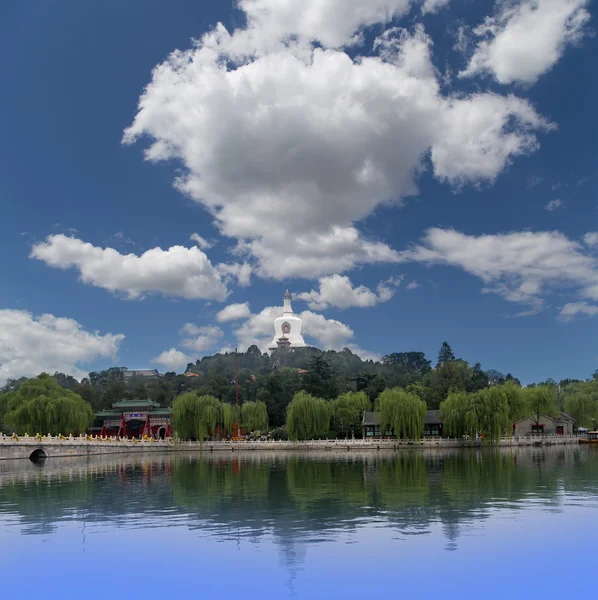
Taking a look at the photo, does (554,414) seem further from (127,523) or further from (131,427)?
(127,523)

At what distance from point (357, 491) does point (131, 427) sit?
214 feet

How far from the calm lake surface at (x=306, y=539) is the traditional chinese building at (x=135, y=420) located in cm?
5425

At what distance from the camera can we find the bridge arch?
50906 mm

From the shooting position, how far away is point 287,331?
553 ft

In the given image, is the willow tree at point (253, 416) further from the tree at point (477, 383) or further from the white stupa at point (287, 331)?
the white stupa at point (287, 331)

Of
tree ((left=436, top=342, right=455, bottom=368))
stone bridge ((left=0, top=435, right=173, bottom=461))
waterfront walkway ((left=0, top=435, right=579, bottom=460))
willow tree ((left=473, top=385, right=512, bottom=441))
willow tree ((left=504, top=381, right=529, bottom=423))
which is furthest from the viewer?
tree ((left=436, top=342, right=455, bottom=368))

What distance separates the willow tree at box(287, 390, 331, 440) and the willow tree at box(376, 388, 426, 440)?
6238mm

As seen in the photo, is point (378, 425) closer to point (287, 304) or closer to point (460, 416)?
point (460, 416)

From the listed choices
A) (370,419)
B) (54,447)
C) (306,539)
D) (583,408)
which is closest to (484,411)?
(370,419)

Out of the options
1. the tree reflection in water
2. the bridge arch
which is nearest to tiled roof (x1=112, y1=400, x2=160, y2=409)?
the bridge arch

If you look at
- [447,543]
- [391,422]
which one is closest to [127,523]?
[447,543]

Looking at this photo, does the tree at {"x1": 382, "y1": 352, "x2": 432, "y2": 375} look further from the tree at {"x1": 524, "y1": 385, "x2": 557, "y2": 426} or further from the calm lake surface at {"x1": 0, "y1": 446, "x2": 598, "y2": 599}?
the calm lake surface at {"x1": 0, "y1": 446, "x2": 598, "y2": 599}

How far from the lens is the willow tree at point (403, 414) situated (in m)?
57.6

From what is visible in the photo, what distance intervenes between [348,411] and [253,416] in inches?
468
